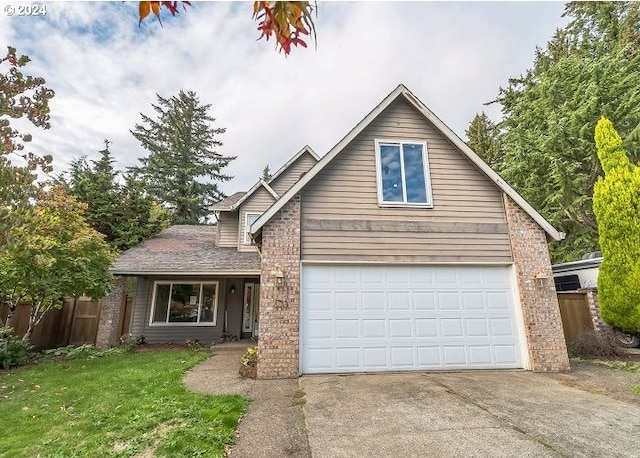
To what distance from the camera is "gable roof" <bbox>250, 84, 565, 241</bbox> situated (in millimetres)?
7367

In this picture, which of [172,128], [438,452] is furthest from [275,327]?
[172,128]

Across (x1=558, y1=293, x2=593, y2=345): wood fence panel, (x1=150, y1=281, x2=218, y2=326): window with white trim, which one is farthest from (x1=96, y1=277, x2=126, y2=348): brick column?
(x1=558, y1=293, x2=593, y2=345): wood fence panel

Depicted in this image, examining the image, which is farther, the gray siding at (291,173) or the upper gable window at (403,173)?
the gray siding at (291,173)

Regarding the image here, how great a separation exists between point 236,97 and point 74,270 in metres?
7.06

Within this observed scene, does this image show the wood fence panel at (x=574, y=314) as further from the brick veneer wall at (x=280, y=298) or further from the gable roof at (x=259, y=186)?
the gable roof at (x=259, y=186)

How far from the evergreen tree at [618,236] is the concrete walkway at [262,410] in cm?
873

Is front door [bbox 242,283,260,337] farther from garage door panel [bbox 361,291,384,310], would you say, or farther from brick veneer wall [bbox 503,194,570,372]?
brick veneer wall [bbox 503,194,570,372]

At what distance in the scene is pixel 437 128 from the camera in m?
8.19

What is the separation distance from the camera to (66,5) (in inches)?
223

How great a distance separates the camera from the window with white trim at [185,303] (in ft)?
41.0

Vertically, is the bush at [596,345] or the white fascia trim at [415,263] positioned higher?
the white fascia trim at [415,263]

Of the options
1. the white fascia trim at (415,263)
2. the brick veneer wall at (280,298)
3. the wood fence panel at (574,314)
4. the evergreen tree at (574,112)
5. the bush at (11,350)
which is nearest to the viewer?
the brick veneer wall at (280,298)

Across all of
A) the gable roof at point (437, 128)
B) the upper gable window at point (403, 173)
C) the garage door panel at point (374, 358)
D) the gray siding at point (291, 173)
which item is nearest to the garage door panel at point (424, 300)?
the garage door panel at point (374, 358)

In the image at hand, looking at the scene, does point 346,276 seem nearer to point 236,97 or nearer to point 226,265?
point 226,265
